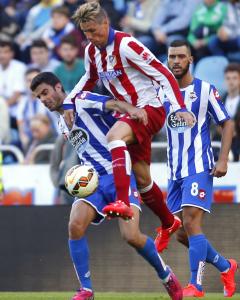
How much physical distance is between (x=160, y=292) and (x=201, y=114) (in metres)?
2.04

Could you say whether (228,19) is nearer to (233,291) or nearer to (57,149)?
(57,149)

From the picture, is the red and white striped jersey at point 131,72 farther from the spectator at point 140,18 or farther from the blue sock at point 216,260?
the spectator at point 140,18

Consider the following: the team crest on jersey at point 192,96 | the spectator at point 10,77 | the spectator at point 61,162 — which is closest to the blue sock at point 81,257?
the team crest on jersey at point 192,96

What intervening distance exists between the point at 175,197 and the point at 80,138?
1.48m

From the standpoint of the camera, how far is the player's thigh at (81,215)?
28.3ft

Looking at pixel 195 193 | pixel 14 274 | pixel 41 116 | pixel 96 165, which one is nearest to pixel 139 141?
pixel 96 165

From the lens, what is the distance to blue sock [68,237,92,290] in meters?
8.73

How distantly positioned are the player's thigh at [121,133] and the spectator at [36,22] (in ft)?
29.7

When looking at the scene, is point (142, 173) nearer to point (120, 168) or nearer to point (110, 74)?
point (120, 168)

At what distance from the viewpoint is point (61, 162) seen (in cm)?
1291

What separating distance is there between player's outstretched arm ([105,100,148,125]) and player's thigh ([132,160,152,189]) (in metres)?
0.48

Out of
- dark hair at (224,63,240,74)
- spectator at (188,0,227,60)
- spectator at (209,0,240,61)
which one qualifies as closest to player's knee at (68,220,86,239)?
dark hair at (224,63,240,74)

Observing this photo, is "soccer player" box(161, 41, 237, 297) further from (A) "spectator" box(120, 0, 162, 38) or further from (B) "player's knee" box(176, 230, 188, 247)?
(A) "spectator" box(120, 0, 162, 38)

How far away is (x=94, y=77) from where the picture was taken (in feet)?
29.4
